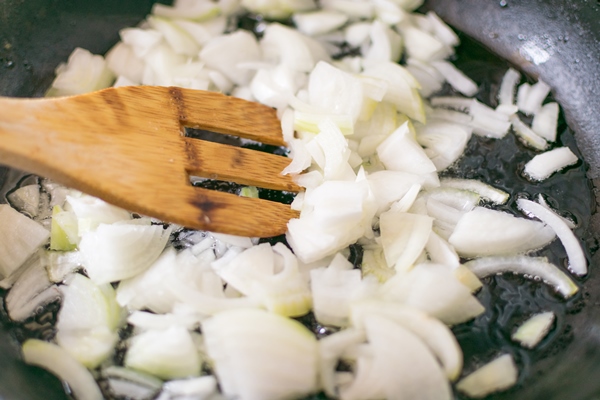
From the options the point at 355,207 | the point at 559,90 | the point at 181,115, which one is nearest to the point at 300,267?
the point at 355,207

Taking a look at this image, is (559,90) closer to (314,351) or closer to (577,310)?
(577,310)

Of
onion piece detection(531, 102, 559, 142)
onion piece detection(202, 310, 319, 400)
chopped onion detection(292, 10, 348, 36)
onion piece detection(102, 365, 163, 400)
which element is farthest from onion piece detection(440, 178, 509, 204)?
onion piece detection(102, 365, 163, 400)

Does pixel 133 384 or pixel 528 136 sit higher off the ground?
pixel 528 136

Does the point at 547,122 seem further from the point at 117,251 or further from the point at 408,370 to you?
the point at 117,251

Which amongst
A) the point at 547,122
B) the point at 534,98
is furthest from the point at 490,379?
the point at 534,98

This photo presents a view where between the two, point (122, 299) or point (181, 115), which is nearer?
point (122, 299)

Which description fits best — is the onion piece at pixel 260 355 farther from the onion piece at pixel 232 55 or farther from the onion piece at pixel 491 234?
the onion piece at pixel 232 55

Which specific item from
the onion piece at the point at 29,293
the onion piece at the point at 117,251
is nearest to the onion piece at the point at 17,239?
the onion piece at the point at 29,293
